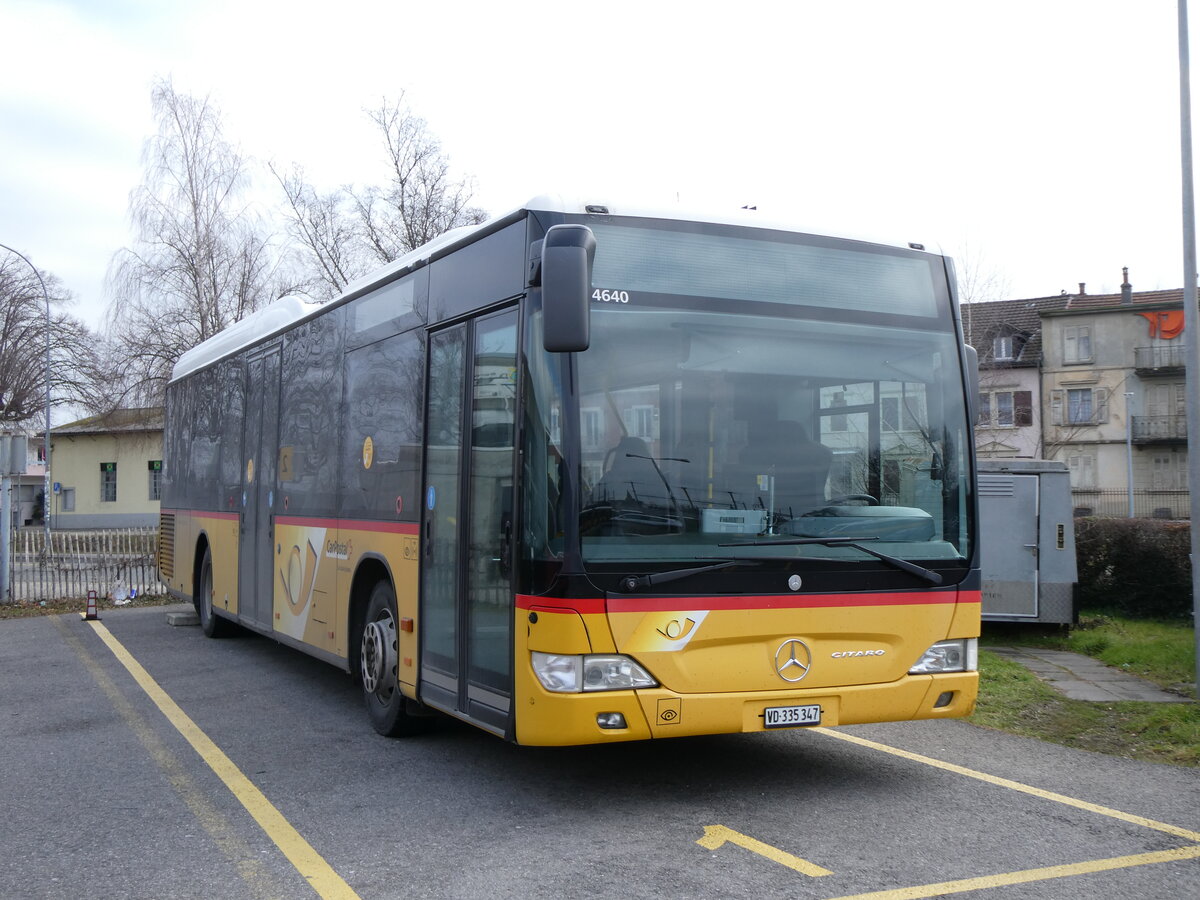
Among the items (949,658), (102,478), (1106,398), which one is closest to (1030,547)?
(949,658)

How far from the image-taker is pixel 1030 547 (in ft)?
42.4

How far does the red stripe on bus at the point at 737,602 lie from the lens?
18.3 feet

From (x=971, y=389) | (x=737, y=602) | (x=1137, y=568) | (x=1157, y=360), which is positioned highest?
(x=1157, y=360)

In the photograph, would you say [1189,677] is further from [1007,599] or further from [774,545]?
[774,545]

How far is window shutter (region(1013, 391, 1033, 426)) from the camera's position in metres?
56.6

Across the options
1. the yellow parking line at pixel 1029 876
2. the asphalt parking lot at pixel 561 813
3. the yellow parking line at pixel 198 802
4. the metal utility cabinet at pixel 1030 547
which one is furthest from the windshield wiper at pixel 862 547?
the metal utility cabinet at pixel 1030 547

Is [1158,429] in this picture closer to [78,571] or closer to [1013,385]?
[1013,385]

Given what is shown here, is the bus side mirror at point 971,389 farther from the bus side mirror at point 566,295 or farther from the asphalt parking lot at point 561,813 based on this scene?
the bus side mirror at point 566,295

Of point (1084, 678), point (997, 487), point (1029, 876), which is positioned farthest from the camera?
point (997, 487)

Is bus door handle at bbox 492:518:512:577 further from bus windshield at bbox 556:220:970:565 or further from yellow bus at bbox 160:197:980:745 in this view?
bus windshield at bbox 556:220:970:565

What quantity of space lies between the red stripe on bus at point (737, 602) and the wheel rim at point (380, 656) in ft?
7.25

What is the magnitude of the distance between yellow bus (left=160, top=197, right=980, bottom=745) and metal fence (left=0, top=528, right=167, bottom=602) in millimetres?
14192

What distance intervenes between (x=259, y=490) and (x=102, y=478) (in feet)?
159

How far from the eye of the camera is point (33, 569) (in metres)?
19.5
